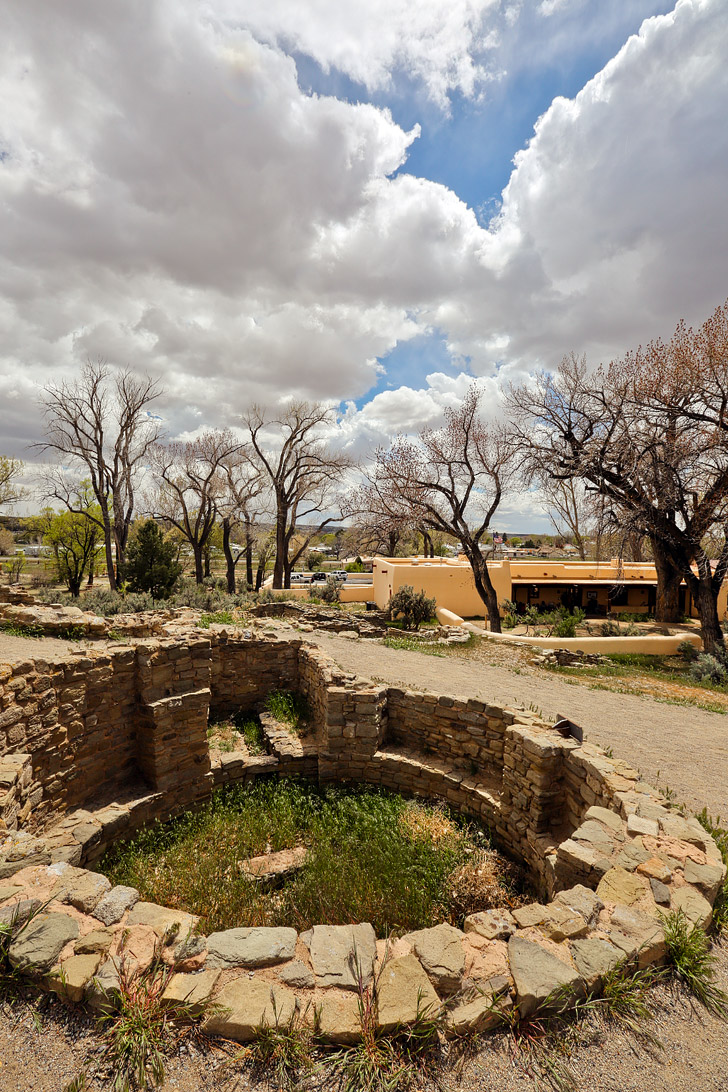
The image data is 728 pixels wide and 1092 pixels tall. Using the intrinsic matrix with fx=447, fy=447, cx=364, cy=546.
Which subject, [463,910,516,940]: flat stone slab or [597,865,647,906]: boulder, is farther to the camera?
[597,865,647,906]: boulder

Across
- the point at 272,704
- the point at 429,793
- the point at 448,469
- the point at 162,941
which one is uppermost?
the point at 448,469

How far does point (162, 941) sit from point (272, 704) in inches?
262

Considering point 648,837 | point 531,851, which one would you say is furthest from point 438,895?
point 648,837

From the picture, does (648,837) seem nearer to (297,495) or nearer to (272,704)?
(272,704)

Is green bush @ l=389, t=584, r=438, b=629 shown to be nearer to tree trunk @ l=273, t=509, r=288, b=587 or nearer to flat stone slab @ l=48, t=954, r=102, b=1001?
tree trunk @ l=273, t=509, r=288, b=587

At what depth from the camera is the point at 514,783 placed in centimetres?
604

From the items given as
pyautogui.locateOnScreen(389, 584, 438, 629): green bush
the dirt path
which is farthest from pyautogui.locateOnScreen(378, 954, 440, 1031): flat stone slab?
pyautogui.locateOnScreen(389, 584, 438, 629): green bush

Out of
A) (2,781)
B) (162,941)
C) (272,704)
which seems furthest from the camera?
(272,704)

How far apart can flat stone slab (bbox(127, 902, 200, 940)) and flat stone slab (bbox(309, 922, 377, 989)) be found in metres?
0.88

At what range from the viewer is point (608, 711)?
867 cm

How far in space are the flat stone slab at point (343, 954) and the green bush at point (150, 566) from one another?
58.0 ft

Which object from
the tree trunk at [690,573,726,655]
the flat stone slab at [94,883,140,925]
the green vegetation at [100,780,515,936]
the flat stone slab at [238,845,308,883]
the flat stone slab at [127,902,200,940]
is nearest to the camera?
the flat stone slab at [127,902,200,940]

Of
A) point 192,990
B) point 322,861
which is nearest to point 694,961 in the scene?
point 192,990

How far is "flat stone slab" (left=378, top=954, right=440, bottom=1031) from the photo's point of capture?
250 cm
